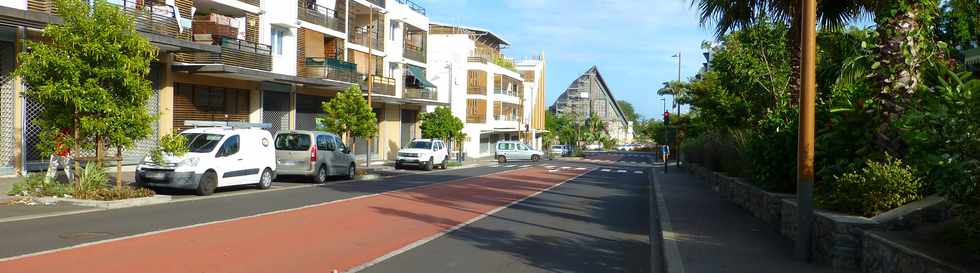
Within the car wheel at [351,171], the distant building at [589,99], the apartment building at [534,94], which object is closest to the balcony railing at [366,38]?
the car wheel at [351,171]

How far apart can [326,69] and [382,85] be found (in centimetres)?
695

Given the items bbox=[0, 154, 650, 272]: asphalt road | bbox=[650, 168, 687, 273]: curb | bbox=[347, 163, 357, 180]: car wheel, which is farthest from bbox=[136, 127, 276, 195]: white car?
bbox=[650, 168, 687, 273]: curb

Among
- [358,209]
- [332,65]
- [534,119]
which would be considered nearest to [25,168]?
[358,209]

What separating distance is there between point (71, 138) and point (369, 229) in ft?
23.4

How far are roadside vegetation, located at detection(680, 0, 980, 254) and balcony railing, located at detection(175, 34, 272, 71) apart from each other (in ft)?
58.3

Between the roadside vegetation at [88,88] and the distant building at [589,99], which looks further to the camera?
the distant building at [589,99]

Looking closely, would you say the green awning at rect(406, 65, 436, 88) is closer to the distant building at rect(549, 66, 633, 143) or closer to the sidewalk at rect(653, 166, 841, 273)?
the sidewalk at rect(653, 166, 841, 273)

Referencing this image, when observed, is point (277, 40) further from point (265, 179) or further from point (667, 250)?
point (667, 250)

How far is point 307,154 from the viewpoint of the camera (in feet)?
75.6

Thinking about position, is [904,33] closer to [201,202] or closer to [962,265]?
[962,265]

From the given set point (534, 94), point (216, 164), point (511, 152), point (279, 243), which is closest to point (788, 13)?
point (279, 243)

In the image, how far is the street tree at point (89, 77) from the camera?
1415cm

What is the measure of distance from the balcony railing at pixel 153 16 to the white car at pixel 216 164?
5.16 meters

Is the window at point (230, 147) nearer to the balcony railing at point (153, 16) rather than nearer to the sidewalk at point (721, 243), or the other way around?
the balcony railing at point (153, 16)
